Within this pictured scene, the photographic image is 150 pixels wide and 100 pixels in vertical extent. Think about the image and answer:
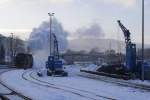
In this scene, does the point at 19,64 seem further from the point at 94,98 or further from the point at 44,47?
the point at 44,47

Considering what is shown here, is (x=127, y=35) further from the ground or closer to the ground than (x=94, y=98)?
further from the ground

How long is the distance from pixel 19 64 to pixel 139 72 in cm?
4089

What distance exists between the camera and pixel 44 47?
17762cm

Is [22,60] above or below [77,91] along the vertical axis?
above

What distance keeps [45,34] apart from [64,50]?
1557 centimetres

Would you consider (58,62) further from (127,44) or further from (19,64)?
(19,64)

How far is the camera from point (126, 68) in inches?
2034

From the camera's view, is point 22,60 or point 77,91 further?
point 22,60

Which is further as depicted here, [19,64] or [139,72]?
[19,64]

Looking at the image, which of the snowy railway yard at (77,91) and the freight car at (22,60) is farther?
the freight car at (22,60)

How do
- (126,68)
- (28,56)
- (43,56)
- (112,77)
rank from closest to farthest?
1. (112,77)
2. (126,68)
3. (28,56)
4. (43,56)


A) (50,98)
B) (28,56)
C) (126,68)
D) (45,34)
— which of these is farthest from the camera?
(45,34)

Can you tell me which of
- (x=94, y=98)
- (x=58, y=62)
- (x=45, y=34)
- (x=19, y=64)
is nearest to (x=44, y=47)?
(x=45, y=34)

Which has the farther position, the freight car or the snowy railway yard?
the freight car
